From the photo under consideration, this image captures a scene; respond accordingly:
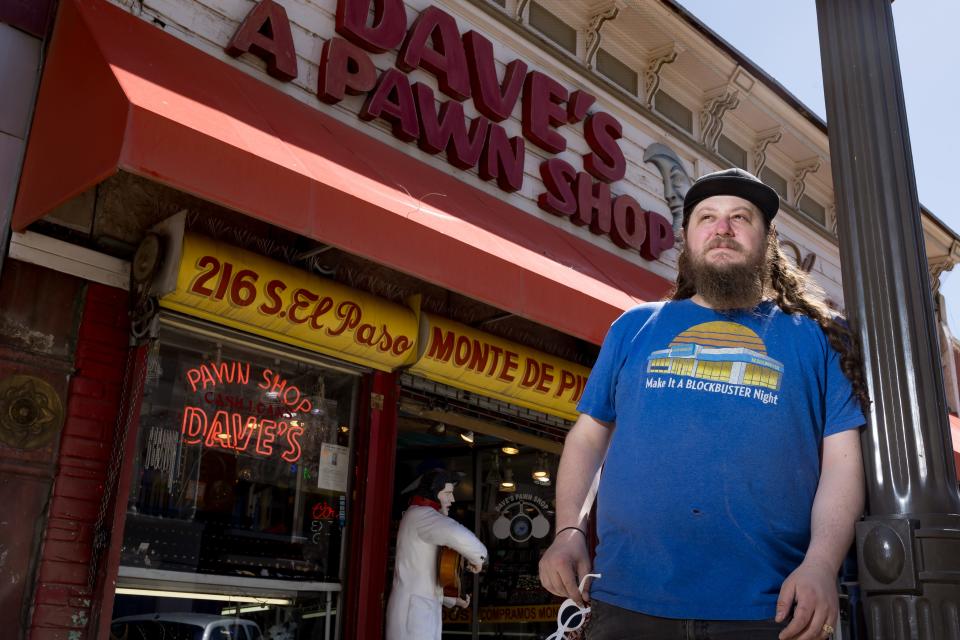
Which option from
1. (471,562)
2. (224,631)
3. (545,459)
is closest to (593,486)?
(224,631)

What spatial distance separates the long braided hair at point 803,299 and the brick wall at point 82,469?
369cm

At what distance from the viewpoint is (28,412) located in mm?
4992

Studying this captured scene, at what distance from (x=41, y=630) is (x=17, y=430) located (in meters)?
1.00

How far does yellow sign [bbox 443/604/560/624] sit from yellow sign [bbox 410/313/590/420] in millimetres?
2315

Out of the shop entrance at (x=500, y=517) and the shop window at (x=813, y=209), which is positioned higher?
the shop window at (x=813, y=209)

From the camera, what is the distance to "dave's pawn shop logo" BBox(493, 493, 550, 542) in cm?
957

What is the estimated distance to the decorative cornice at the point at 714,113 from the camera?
1050 centimetres

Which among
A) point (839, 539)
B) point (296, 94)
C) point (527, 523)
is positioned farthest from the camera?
point (527, 523)

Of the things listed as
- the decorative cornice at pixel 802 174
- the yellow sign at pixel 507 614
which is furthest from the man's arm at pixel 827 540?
the decorative cornice at pixel 802 174

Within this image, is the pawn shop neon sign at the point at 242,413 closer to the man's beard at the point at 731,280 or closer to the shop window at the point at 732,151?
the man's beard at the point at 731,280

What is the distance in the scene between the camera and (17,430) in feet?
16.1

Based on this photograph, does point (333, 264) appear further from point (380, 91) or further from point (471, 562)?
point (471, 562)

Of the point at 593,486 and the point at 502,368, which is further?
the point at 502,368

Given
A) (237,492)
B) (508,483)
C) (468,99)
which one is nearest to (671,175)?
(468,99)
